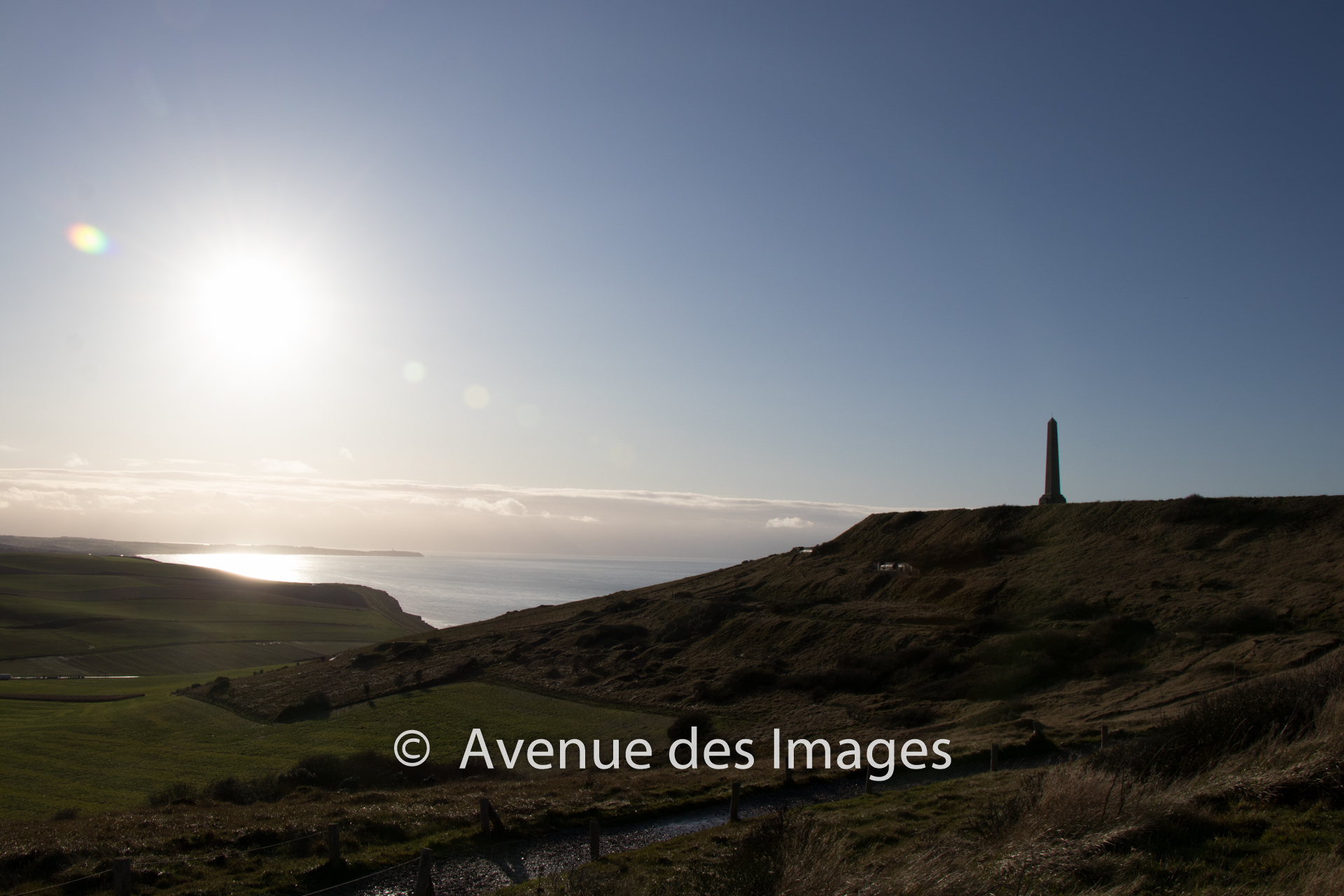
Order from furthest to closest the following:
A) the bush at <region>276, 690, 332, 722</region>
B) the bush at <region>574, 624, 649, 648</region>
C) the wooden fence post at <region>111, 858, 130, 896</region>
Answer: the bush at <region>574, 624, 649, 648</region>
the bush at <region>276, 690, 332, 722</region>
the wooden fence post at <region>111, 858, 130, 896</region>

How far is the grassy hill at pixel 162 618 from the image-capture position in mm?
85812

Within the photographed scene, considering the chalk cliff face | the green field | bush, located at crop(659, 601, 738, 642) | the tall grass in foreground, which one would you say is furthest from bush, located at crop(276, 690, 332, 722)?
the tall grass in foreground

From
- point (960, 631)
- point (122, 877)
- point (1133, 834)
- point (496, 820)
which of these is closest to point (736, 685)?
point (960, 631)

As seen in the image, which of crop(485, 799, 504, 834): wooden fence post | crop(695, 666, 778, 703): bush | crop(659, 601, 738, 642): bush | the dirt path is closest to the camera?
the dirt path

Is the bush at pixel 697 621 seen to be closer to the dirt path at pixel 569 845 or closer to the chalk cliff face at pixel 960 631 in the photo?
the chalk cliff face at pixel 960 631

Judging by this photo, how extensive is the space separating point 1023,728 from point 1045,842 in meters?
19.0

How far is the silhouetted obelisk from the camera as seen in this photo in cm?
5566

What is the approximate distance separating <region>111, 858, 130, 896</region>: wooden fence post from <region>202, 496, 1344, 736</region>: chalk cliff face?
24380 mm

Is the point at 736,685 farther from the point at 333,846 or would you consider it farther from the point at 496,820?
the point at 333,846

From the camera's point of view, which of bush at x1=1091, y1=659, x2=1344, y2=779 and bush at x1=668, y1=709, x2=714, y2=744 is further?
bush at x1=668, y1=709, x2=714, y2=744

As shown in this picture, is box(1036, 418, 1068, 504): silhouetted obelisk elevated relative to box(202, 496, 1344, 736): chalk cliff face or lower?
elevated

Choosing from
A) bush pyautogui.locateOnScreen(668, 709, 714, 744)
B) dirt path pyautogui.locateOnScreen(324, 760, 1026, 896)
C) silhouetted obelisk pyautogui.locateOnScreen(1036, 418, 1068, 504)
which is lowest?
bush pyautogui.locateOnScreen(668, 709, 714, 744)

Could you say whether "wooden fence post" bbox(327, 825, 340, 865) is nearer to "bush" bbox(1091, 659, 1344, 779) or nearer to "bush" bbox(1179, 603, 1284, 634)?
"bush" bbox(1091, 659, 1344, 779)

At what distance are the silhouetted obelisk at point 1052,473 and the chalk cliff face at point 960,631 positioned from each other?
187 cm
